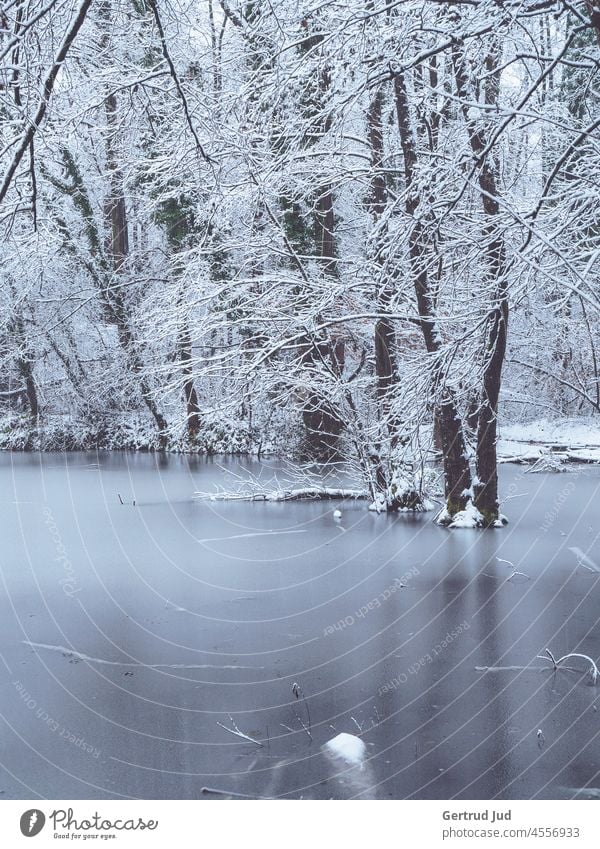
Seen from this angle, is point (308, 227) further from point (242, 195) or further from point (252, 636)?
point (252, 636)

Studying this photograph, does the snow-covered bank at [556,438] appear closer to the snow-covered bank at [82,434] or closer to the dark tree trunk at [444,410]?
the dark tree trunk at [444,410]

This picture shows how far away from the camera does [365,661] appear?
5082mm

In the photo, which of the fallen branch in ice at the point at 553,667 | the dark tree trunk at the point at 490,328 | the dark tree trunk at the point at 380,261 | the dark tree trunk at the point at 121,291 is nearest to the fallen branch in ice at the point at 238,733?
the fallen branch in ice at the point at 553,667

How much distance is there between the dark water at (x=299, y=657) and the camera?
3.62m

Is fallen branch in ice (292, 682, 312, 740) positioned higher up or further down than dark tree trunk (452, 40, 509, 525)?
further down

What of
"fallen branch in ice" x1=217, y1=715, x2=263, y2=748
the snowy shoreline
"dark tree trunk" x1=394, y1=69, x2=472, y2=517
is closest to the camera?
"fallen branch in ice" x1=217, y1=715, x2=263, y2=748

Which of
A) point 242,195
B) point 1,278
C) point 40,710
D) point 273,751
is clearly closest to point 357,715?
point 273,751

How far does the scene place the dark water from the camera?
3615 millimetres

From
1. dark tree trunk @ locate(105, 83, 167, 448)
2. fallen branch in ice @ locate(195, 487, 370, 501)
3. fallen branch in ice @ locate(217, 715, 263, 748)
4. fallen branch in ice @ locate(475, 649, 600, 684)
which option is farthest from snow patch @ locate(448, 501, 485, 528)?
dark tree trunk @ locate(105, 83, 167, 448)

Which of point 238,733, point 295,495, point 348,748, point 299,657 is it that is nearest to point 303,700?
point 238,733

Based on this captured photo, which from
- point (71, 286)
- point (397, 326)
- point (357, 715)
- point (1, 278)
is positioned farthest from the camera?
point (71, 286)

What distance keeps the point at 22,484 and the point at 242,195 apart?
7071mm

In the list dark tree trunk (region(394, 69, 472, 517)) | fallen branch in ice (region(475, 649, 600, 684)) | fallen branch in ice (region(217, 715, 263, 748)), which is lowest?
fallen branch in ice (region(475, 649, 600, 684))

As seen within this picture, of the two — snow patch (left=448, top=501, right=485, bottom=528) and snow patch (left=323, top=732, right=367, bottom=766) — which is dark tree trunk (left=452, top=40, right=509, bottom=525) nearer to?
snow patch (left=448, top=501, right=485, bottom=528)
